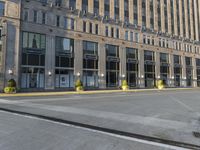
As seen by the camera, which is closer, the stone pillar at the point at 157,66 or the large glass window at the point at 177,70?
the stone pillar at the point at 157,66

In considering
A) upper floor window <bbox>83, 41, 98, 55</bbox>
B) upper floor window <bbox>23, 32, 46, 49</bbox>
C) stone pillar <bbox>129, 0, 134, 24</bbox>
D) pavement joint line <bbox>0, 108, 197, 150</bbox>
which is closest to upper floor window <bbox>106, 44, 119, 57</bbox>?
upper floor window <bbox>83, 41, 98, 55</bbox>

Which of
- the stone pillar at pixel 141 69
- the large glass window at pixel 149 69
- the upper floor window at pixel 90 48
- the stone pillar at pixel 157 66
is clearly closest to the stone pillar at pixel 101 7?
the upper floor window at pixel 90 48

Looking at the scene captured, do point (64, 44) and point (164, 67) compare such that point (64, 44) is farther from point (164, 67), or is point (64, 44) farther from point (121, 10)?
point (164, 67)

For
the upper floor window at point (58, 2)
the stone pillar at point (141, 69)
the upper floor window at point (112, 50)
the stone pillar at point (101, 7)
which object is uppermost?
the stone pillar at point (101, 7)

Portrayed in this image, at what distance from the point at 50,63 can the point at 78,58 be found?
20.2 ft

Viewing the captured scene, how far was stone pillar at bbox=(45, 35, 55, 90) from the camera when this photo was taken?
35125 mm

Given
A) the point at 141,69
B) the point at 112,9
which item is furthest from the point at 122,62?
the point at 112,9

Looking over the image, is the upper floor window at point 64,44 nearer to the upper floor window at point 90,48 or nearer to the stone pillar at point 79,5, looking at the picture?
the upper floor window at point 90,48

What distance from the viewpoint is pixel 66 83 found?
37.7 m

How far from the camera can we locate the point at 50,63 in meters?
35.8

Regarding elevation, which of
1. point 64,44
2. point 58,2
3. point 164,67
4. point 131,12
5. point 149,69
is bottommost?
point 149,69

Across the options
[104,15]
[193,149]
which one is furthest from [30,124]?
[104,15]

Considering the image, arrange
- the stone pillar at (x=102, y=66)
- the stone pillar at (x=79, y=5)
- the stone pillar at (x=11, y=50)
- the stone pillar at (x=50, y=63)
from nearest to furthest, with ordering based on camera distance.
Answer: the stone pillar at (x=11, y=50) < the stone pillar at (x=50, y=63) < the stone pillar at (x=79, y=5) < the stone pillar at (x=102, y=66)

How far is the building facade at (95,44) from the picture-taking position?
3328cm
